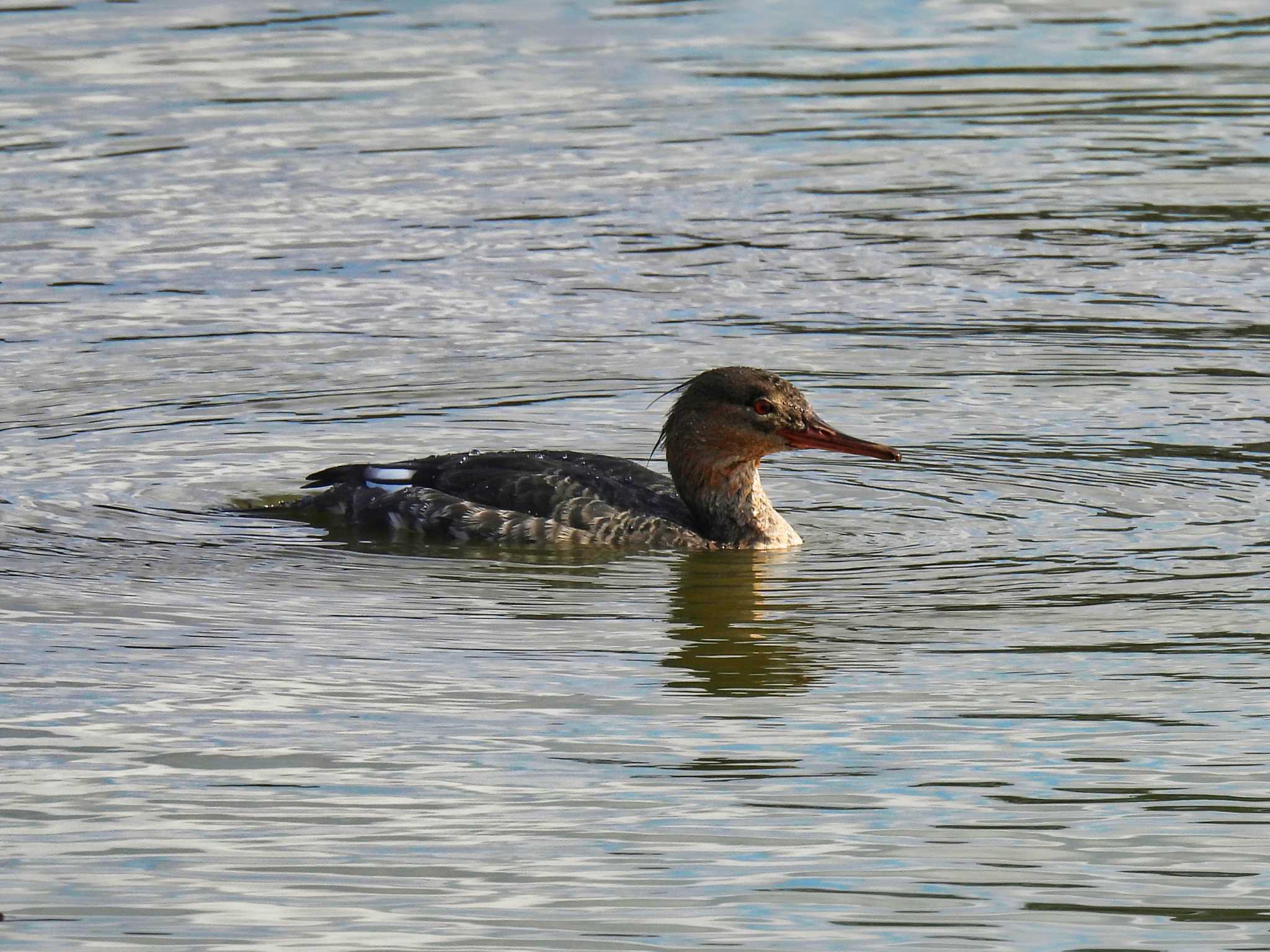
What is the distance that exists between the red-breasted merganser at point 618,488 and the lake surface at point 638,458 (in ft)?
0.71

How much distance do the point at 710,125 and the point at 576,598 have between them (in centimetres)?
1064

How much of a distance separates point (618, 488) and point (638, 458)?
57.0 inches

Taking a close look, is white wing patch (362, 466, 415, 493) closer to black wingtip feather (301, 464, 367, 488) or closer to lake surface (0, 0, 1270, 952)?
black wingtip feather (301, 464, 367, 488)

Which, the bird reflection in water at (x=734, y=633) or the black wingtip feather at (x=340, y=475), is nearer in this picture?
the bird reflection in water at (x=734, y=633)

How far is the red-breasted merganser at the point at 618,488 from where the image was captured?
39.2ft

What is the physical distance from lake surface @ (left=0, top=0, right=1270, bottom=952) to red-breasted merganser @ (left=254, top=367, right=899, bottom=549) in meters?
0.22

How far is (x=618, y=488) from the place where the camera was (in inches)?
475

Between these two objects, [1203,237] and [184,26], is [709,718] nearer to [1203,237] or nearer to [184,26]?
[1203,237]

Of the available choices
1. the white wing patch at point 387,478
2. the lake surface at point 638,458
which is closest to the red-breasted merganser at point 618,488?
the white wing patch at point 387,478

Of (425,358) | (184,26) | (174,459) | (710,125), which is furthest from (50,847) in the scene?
(184,26)

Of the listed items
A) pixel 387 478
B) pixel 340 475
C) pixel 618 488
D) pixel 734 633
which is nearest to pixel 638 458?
pixel 618 488

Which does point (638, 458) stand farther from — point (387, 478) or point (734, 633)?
point (734, 633)

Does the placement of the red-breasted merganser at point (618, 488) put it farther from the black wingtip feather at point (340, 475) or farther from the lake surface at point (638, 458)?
the lake surface at point (638, 458)

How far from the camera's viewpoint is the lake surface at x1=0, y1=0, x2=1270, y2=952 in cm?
732
